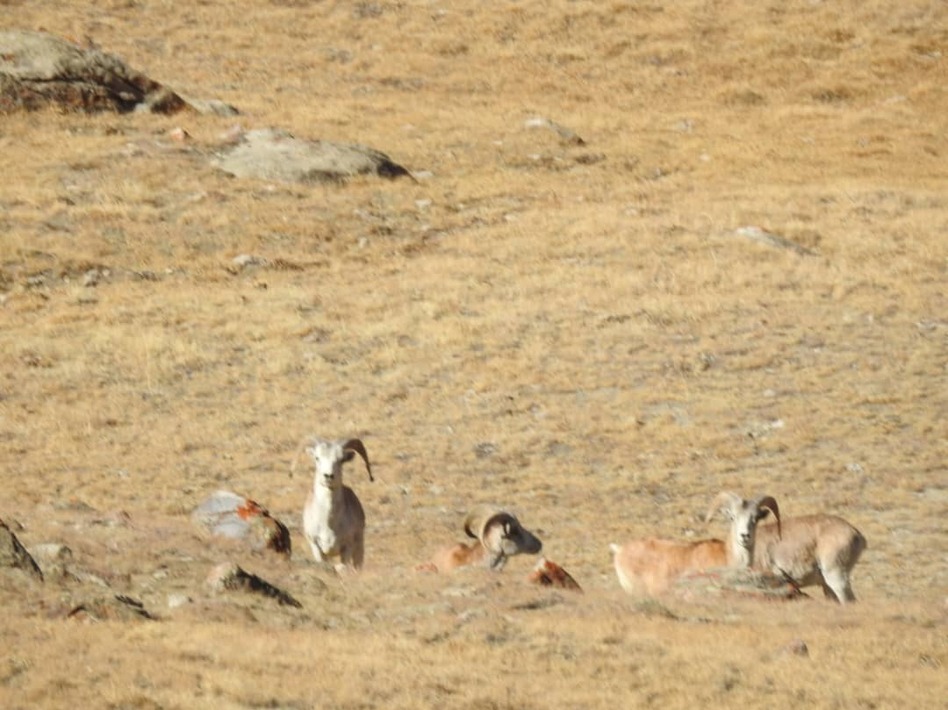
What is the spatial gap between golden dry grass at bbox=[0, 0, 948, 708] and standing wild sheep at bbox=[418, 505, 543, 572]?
1.44 feet

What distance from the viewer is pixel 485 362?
23.9 metres

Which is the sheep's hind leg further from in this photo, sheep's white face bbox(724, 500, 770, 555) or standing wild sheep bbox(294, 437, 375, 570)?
standing wild sheep bbox(294, 437, 375, 570)

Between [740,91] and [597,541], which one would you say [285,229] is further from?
[740,91]

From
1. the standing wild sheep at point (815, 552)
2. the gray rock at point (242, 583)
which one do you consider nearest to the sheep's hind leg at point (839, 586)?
the standing wild sheep at point (815, 552)

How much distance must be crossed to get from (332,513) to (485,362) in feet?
26.2

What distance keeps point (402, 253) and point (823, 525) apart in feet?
51.0

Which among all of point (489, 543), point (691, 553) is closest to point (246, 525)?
point (489, 543)

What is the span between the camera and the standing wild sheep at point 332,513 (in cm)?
1620

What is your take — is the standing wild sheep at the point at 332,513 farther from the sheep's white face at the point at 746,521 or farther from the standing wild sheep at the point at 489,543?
the sheep's white face at the point at 746,521

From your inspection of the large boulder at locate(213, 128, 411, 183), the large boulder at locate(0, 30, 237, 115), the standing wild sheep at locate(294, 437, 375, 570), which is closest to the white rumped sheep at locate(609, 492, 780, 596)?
the standing wild sheep at locate(294, 437, 375, 570)

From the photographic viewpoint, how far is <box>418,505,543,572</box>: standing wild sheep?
16.3 metres

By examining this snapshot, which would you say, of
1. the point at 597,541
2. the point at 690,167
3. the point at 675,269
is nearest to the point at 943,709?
the point at 597,541

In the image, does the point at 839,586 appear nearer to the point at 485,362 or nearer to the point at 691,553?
the point at 691,553

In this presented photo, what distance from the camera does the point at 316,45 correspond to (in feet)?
153
